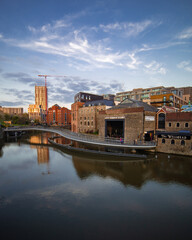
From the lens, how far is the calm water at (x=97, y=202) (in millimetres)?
10609

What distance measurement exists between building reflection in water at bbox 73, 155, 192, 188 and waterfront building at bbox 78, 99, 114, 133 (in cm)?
2856

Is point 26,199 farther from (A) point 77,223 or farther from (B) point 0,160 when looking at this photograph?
(B) point 0,160

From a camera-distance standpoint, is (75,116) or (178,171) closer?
(178,171)

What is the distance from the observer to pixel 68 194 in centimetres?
1559

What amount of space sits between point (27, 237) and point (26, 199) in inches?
211

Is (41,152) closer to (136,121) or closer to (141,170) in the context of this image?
(136,121)

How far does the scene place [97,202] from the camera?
14180 millimetres

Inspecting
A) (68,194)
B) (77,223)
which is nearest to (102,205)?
(77,223)

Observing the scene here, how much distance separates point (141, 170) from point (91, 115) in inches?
1475

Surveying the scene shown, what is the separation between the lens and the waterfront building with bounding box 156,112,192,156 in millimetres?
28281

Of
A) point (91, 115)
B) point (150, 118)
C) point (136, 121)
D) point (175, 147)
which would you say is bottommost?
point (175, 147)

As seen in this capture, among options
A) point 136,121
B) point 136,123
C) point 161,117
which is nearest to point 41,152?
point 136,123

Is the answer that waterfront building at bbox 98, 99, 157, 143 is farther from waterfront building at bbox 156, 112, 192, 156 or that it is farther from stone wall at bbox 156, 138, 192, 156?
stone wall at bbox 156, 138, 192, 156

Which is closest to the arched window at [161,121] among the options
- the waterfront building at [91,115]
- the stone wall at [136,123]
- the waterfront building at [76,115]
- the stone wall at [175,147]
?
the stone wall at [136,123]
